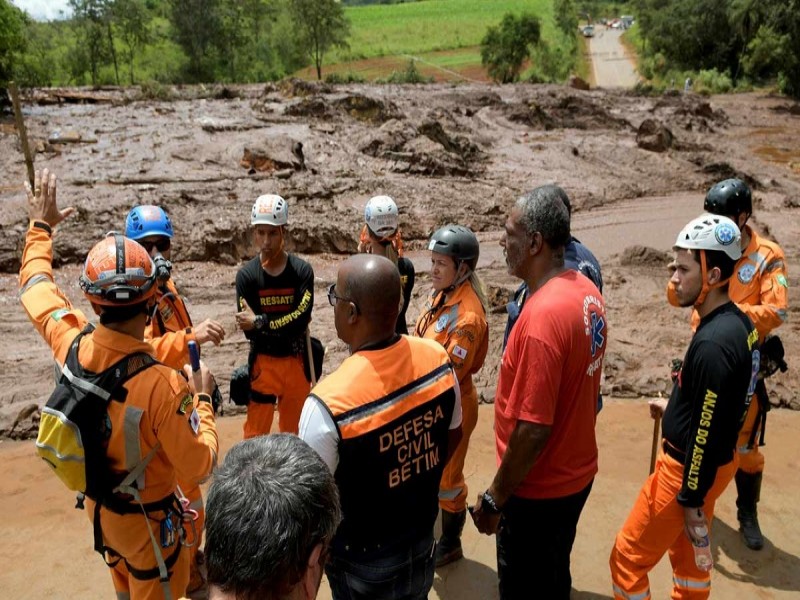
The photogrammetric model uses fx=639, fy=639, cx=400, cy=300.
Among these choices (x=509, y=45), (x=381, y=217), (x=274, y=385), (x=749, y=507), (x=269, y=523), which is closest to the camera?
(x=269, y=523)

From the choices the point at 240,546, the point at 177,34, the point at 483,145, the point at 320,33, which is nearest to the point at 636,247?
the point at 483,145

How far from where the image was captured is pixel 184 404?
2.63 metres

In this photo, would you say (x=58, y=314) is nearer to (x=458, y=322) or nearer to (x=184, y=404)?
(x=184, y=404)

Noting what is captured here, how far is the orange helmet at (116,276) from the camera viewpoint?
2.58m

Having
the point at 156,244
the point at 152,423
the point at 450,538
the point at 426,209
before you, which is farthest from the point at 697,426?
the point at 426,209

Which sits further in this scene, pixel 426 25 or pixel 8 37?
pixel 426 25

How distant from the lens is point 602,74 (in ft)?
164

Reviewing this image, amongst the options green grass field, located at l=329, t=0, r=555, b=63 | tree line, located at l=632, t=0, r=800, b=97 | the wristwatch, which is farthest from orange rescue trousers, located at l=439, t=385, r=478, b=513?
green grass field, located at l=329, t=0, r=555, b=63

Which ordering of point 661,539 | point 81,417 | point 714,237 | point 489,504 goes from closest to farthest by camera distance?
point 81,417
point 489,504
point 714,237
point 661,539

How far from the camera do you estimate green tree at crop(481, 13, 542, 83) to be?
43.3 metres

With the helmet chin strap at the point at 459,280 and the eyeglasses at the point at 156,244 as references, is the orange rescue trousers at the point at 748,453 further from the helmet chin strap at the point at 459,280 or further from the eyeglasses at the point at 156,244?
the eyeglasses at the point at 156,244

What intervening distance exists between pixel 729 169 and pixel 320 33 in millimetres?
37175

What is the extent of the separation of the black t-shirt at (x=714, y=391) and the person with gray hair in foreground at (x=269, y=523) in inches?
83.7

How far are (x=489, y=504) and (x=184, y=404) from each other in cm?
145
